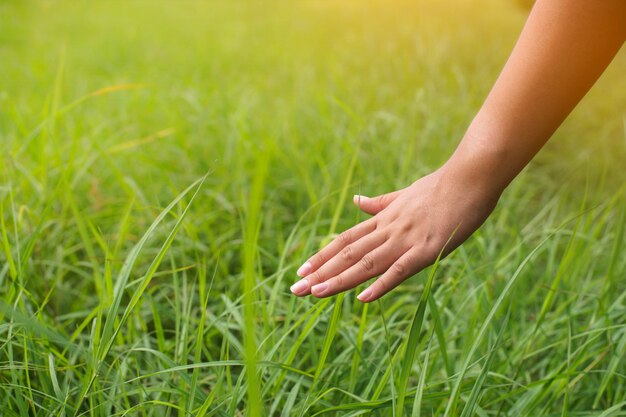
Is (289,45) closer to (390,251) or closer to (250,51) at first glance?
(250,51)

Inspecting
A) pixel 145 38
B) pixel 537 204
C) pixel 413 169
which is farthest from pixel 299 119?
pixel 145 38

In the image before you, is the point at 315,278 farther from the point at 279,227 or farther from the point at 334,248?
the point at 279,227

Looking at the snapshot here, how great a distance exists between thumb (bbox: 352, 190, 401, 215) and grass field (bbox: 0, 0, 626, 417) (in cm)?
20

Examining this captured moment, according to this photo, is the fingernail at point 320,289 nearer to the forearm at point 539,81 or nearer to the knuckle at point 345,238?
the knuckle at point 345,238

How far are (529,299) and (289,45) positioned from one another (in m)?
3.07

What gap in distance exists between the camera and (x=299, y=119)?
9.23 feet

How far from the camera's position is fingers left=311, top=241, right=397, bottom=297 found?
1.03 m

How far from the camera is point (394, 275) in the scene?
1.01m

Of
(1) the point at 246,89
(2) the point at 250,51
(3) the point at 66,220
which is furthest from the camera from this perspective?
(2) the point at 250,51

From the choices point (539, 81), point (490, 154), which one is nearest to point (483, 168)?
point (490, 154)

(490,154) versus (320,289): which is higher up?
(490,154)

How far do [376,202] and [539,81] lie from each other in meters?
0.35

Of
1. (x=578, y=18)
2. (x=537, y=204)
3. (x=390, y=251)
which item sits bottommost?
(x=537, y=204)

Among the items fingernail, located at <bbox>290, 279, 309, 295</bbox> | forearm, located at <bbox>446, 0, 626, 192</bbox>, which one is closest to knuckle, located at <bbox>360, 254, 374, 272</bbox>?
fingernail, located at <bbox>290, 279, 309, 295</bbox>
